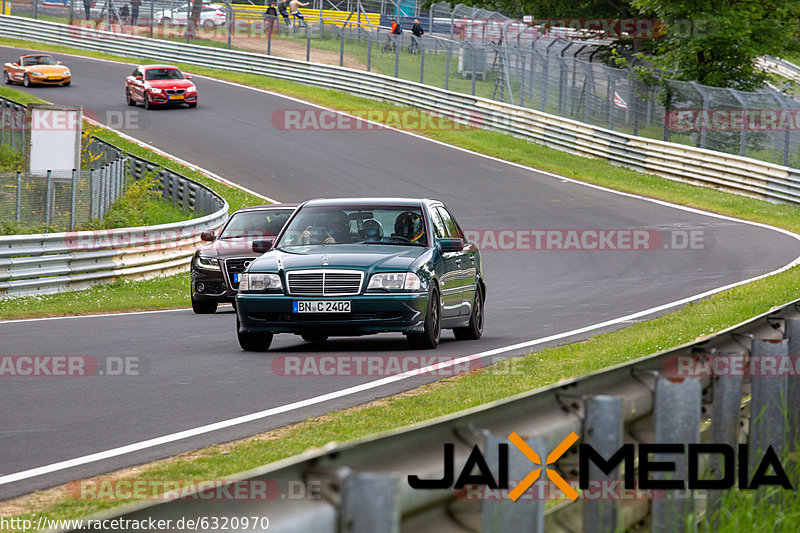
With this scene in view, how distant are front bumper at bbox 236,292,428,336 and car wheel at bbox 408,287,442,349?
7.9 inches

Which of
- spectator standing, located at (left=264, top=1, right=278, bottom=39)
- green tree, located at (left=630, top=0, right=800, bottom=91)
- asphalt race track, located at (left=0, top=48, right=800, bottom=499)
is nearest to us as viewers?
asphalt race track, located at (left=0, top=48, right=800, bottom=499)

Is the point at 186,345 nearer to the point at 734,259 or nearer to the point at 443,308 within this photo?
the point at 443,308

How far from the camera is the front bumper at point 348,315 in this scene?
1206 cm

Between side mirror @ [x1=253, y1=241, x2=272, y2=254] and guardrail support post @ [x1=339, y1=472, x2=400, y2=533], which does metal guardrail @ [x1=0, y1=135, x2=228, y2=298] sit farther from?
guardrail support post @ [x1=339, y1=472, x2=400, y2=533]

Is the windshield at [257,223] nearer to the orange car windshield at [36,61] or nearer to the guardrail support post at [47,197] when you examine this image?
the guardrail support post at [47,197]

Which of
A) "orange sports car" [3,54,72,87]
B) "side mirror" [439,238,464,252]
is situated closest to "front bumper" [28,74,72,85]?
"orange sports car" [3,54,72,87]

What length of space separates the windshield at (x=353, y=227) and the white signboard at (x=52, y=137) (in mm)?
13237

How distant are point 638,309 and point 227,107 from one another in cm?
3283

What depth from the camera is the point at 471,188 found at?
119 feet

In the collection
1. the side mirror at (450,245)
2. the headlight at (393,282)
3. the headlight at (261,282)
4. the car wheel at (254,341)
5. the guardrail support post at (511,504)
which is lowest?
the car wheel at (254,341)

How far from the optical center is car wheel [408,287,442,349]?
12.4 meters

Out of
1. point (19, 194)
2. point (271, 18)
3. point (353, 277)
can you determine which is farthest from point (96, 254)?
point (271, 18)

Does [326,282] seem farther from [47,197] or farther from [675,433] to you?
[47,197]

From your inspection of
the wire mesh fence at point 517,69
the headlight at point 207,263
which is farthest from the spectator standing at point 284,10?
the headlight at point 207,263
